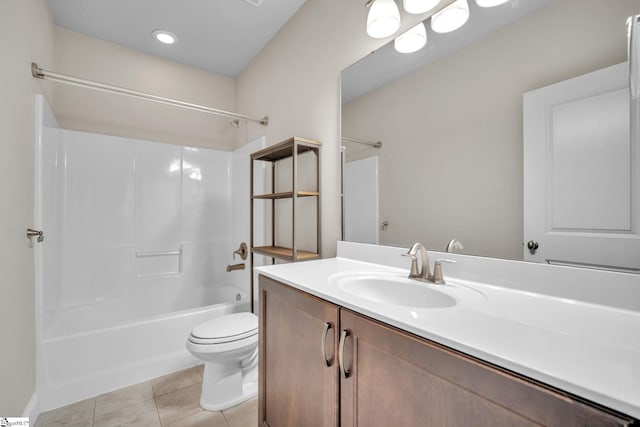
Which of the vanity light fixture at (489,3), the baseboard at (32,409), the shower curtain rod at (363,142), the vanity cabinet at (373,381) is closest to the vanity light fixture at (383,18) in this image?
the vanity light fixture at (489,3)

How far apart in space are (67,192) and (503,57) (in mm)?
2891

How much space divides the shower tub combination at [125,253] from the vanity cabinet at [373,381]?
1130mm

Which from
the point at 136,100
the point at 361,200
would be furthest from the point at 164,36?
the point at 361,200

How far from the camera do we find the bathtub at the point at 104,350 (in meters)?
1.55

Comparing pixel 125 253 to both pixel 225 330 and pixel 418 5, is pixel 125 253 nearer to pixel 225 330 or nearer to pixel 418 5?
pixel 225 330

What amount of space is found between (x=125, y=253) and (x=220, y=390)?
1496 millimetres

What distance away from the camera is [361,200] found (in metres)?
1.51

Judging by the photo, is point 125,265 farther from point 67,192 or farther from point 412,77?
point 412,77

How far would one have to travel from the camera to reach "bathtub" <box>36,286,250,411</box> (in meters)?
1.55

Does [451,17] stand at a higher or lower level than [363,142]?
higher

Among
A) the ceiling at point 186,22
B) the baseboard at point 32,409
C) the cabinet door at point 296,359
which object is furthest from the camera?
the ceiling at point 186,22

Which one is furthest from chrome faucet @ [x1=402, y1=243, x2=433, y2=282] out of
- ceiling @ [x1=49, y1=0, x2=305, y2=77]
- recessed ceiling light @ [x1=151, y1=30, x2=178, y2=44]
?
recessed ceiling light @ [x1=151, y1=30, x2=178, y2=44]

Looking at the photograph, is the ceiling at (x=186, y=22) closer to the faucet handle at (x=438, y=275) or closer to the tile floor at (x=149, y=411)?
the faucet handle at (x=438, y=275)

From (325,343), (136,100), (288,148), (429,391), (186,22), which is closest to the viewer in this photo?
(429,391)
